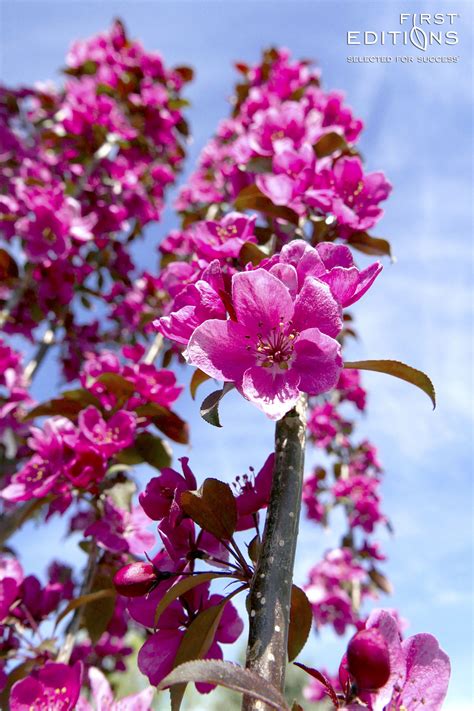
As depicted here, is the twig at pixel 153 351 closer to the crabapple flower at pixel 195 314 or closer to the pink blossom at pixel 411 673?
the crabapple flower at pixel 195 314

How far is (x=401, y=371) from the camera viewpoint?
119 cm

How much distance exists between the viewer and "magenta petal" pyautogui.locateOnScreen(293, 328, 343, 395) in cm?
100

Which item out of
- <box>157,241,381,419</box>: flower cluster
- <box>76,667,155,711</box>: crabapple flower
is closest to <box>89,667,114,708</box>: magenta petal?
<box>76,667,155,711</box>: crabapple flower

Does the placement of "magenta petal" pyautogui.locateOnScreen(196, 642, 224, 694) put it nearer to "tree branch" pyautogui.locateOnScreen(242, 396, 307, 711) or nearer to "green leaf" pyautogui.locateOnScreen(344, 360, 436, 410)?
"tree branch" pyautogui.locateOnScreen(242, 396, 307, 711)

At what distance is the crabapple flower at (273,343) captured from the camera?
3.32 ft

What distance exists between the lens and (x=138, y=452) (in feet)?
7.41

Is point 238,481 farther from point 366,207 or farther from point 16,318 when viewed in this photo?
point 16,318

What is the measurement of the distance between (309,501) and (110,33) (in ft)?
15.0

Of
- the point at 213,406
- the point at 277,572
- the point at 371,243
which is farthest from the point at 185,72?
the point at 277,572

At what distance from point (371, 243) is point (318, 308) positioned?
846 millimetres

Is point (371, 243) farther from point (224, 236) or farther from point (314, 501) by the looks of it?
point (314, 501)

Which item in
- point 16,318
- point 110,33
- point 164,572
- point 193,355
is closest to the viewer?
point 193,355

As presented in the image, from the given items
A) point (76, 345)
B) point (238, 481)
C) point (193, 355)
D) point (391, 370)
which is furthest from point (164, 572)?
point (76, 345)

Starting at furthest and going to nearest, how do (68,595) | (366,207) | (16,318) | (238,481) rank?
(16,318) < (68,595) < (366,207) < (238,481)
